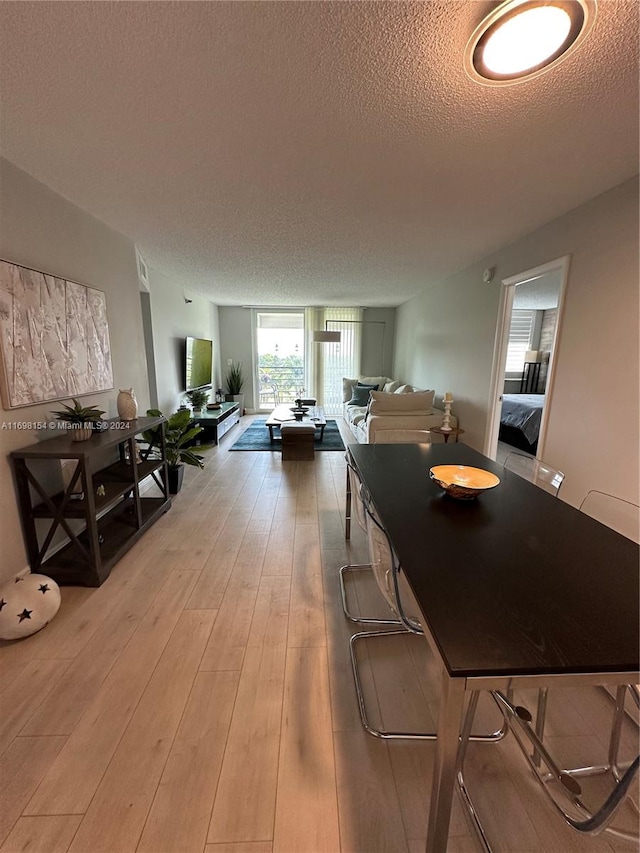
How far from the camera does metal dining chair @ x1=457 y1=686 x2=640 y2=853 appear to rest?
665 mm

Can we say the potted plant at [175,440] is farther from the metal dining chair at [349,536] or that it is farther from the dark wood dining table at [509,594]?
the dark wood dining table at [509,594]

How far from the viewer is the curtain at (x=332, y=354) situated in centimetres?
739

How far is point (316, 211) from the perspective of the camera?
254cm

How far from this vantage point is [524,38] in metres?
1.09

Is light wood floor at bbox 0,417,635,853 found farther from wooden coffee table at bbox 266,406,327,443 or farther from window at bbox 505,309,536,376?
window at bbox 505,309,536,376

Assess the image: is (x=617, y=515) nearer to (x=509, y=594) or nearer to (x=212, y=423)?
(x=509, y=594)

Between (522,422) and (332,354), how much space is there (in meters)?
4.15

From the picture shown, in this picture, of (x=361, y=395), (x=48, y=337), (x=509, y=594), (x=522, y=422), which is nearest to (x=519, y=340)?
(x=522, y=422)

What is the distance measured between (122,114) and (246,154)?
57cm

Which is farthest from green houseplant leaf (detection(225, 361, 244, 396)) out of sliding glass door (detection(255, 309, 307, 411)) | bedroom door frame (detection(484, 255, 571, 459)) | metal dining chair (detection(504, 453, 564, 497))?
metal dining chair (detection(504, 453, 564, 497))

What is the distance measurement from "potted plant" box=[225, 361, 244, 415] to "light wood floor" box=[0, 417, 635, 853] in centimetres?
558

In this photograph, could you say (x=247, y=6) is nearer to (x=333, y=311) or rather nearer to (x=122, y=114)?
(x=122, y=114)

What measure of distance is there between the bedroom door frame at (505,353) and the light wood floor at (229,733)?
6.55 ft

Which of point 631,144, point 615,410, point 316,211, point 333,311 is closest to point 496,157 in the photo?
point 631,144
